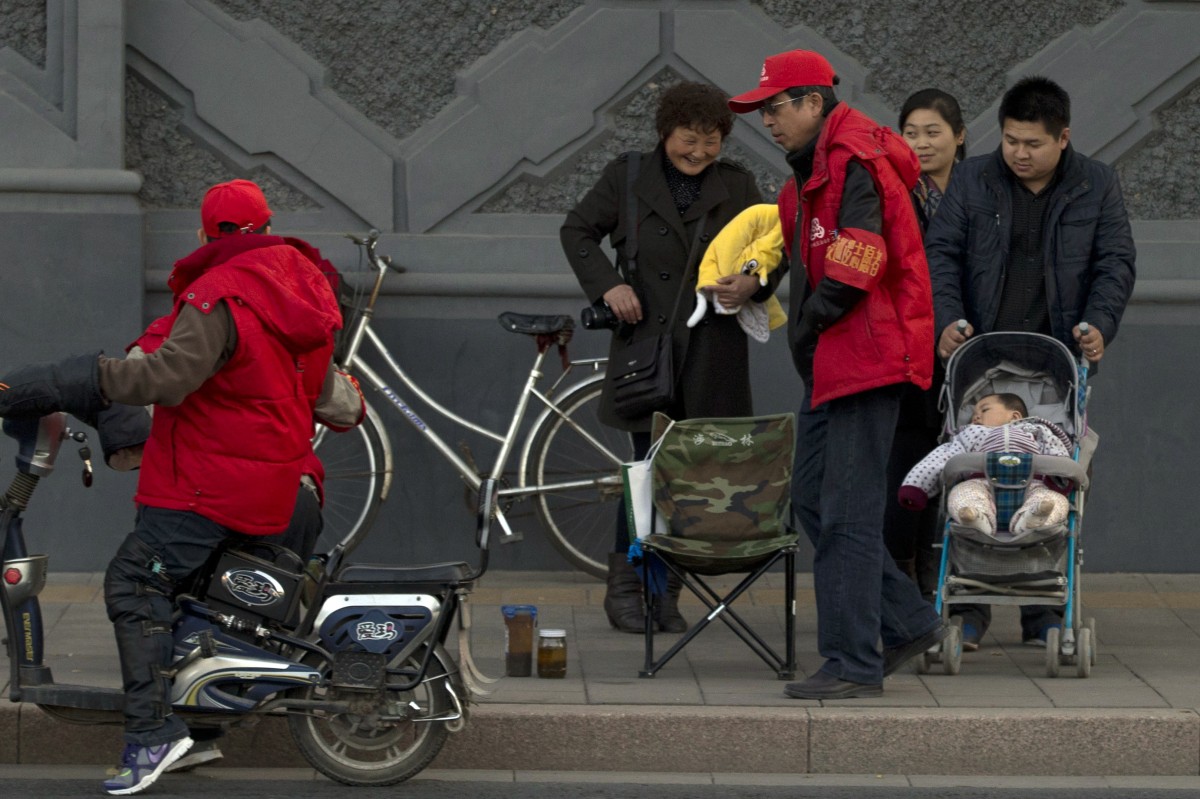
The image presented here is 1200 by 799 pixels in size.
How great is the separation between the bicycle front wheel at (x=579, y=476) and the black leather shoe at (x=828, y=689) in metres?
2.08

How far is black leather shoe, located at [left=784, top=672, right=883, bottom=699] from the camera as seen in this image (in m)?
6.23

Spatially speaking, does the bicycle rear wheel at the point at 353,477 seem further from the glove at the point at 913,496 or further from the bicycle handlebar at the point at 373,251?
the glove at the point at 913,496

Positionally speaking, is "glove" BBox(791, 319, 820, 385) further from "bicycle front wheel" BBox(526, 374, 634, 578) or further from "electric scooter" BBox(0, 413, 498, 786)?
"bicycle front wheel" BBox(526, 374, 634, 578)

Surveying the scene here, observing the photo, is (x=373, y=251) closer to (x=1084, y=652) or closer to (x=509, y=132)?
(x=509, y=132)

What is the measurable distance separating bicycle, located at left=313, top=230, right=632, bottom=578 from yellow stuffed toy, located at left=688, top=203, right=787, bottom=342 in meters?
1.01

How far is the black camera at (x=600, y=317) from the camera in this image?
740 centimetres

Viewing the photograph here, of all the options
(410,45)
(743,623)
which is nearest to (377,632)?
(743,623)

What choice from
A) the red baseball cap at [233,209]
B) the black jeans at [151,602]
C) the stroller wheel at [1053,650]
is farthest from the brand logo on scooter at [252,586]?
the stroller wheel at [1053,650]

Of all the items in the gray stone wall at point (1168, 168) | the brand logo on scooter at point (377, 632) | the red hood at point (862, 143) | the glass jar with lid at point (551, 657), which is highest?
the gray stone wall at point (1168, 168)

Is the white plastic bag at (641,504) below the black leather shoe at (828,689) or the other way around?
the other way around

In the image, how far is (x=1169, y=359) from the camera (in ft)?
28.6

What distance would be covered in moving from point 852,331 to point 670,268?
1423 mm

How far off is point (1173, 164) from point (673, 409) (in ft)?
9.93

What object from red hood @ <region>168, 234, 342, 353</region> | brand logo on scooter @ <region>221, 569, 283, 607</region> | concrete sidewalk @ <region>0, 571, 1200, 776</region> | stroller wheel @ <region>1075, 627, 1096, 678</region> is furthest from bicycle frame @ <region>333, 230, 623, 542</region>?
red hood @ <region>168, 234, 342, 353</region>
